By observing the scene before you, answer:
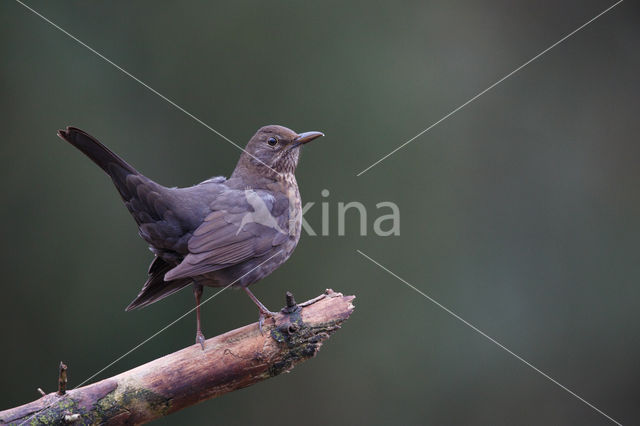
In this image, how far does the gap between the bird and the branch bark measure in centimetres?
12

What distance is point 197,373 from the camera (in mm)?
3129

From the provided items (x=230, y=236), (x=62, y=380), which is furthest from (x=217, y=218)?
(x=62, y=380)

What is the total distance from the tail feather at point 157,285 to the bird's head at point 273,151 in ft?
2.62

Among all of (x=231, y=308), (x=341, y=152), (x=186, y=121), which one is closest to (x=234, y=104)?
(x=186, y=121)

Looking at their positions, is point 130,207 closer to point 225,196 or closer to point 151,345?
point 225,196

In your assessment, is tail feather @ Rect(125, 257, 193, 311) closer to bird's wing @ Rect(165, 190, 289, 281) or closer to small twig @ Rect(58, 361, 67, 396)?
bird's wing @ Rect(165, 190, 289, 281)

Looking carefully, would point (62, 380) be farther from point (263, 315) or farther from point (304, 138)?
point (304, 138)

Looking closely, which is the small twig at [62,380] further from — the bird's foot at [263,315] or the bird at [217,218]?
the bird's foot at [263,315]

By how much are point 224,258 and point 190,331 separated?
1795mm

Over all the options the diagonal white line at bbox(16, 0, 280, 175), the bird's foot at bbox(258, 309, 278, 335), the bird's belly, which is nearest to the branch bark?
the bird's foot at bbox(258, 309, 278, 335)

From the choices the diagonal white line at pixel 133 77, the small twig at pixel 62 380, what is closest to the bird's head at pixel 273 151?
the diagonal white line at pixel 133 77

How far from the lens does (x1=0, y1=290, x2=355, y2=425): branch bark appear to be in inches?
112

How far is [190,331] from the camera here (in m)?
5.04

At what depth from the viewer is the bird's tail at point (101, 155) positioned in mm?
3176
